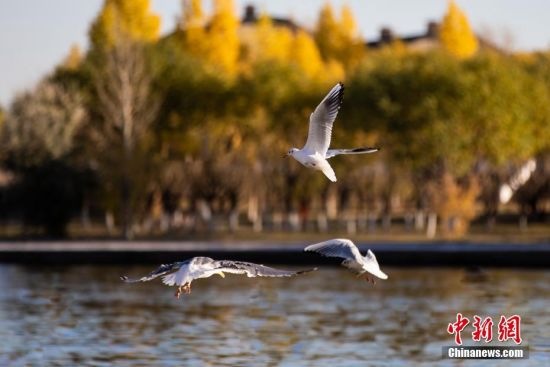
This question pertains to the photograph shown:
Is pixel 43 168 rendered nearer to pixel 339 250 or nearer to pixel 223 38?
pixel 223 38

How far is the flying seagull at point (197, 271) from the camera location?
77.7 ft

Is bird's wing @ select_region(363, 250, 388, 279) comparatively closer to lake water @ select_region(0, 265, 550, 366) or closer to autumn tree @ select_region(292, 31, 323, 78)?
lake water @ select_region(0, 265, 550, 366)

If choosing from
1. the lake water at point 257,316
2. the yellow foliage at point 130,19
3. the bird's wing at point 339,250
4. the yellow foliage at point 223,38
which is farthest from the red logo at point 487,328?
the yellow foliage at point 223,38

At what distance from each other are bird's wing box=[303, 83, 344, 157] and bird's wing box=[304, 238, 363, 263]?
4.20ft

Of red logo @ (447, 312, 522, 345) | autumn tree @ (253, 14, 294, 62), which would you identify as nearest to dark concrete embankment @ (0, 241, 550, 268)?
red logo @ (447, 312, 522, 345)

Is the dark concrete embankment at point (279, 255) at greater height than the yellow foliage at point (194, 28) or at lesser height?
lesser

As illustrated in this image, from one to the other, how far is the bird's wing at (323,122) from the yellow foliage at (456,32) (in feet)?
282

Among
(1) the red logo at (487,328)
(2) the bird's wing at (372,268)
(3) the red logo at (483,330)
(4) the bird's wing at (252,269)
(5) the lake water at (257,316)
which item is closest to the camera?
(4) the bird's wing at (252,269)

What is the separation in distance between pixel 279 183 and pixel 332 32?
39324mm

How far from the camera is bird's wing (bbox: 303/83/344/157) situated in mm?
25094

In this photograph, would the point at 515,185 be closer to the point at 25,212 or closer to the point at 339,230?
the point at 339,230

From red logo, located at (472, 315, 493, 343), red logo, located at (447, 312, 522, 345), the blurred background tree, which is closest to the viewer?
red logo, located at (447, 312, 522, 345)

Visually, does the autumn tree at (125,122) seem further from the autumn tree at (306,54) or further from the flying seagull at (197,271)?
the flying seagull at (197,271)

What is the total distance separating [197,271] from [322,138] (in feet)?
9.29
